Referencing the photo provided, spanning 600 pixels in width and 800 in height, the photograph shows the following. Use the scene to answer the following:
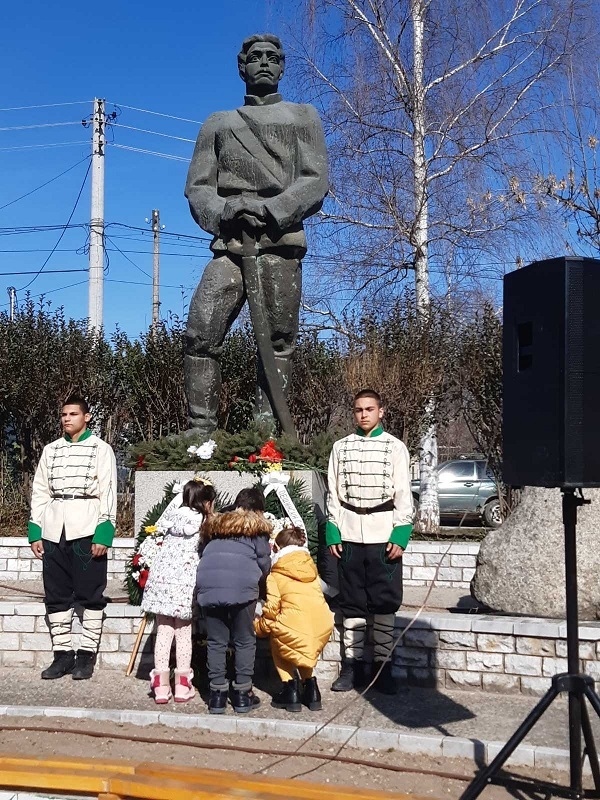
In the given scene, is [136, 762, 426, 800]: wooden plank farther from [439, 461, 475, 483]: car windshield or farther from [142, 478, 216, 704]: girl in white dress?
[439, 461, 475, 483]: car windshield

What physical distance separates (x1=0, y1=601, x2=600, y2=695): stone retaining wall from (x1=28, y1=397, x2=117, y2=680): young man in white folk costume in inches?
8.8

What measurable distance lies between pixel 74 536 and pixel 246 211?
2.88 metres

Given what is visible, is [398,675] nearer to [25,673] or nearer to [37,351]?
[25,673]

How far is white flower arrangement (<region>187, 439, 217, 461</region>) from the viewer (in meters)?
6.62

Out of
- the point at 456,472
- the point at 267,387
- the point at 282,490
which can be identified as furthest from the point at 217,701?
the point at 456,472

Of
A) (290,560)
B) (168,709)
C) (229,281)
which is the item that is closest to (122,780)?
(168,709)

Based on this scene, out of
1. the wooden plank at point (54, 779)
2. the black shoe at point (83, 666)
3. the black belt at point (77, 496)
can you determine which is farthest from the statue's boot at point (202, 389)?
the wooden plank at point (54, 779)

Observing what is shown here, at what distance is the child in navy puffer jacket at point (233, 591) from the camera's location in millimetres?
4848

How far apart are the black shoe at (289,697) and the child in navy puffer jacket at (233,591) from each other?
120 millimetres

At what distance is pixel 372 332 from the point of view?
41.0 ft

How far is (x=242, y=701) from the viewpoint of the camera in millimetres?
4848

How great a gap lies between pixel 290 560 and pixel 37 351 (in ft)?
26.5

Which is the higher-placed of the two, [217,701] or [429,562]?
[429,562]

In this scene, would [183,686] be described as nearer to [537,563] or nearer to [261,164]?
[537,563]
